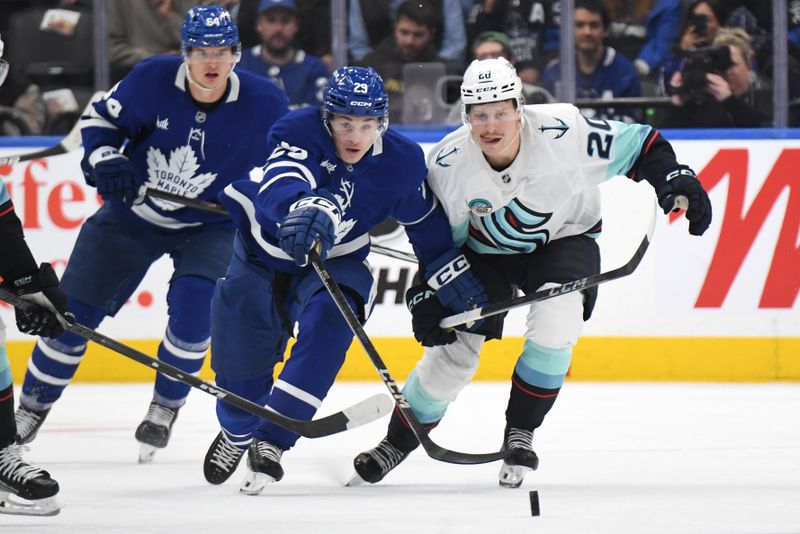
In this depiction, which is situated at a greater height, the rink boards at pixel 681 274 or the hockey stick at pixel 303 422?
the hockey stick at pixel 303 422

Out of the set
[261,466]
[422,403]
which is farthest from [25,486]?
[422,403]

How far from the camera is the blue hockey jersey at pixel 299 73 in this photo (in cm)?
551

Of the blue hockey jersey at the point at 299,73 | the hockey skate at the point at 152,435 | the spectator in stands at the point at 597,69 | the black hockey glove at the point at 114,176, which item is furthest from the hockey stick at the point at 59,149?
the spectator in stands at the point at 597,69

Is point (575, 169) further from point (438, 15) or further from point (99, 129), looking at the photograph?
point (438, 15)

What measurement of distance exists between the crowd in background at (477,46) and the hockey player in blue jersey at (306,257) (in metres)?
2.19

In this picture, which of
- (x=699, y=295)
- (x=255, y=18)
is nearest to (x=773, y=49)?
(x=699, y=295)

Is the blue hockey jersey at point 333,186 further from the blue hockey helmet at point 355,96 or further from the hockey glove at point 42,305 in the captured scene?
the hockey glove at point 42,305

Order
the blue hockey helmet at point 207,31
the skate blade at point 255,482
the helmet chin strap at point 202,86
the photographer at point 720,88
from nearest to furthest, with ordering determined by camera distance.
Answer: the skate blade at point 255,482
the blue hockey helmet at point 207,31
the helmet chin strap at point 202,86
the photographer at point 720,88

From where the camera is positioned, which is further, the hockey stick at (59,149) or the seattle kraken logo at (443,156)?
the hockey stick at (59,149)

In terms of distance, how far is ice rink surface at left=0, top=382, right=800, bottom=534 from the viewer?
9.21 feet

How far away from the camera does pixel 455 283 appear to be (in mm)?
3338

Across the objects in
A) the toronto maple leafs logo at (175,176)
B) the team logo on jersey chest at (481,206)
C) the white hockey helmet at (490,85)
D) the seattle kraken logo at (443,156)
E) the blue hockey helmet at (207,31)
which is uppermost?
the blue hockey helmet at (207,31)

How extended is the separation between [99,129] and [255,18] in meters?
1.76

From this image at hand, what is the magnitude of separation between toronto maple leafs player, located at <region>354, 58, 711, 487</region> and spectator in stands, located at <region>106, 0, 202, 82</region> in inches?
93.1
